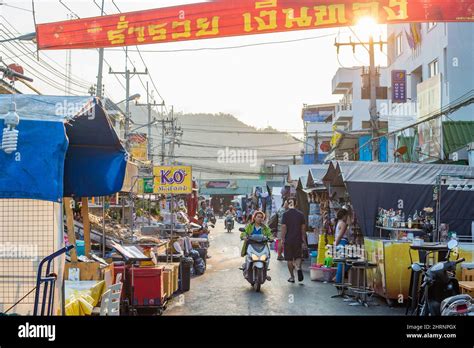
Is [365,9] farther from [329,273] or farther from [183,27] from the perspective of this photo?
[329,273]

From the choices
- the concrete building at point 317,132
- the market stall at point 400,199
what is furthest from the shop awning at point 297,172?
the concrete building at point 317,132

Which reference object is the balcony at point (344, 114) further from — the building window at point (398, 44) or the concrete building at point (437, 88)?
the concrete building at point (437, 88)

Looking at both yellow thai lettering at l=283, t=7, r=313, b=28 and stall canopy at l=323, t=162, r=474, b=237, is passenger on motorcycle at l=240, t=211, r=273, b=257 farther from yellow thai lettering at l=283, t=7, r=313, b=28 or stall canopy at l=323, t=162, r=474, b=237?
yellow thai lettering at l=283, t=7, r=313, b=28

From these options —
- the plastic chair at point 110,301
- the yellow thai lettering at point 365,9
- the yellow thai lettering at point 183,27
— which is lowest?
the plastic chair at point 110,301

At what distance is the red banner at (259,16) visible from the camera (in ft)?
20.5

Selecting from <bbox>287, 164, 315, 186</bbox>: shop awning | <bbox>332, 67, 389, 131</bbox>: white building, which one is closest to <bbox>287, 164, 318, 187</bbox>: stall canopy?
<bbox>287, 164, 315, 186</bbox>: shop awning

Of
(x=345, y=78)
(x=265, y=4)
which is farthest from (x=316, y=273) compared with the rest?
(x=345, y=78)

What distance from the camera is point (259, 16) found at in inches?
249

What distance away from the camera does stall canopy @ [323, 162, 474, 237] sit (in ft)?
34.7

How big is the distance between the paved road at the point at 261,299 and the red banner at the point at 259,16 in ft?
13.0

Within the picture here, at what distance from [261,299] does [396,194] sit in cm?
362

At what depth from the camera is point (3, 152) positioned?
3693 millimetres

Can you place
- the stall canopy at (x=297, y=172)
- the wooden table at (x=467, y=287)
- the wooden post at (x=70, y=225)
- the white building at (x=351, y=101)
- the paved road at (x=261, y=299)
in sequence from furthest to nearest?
1. the white building at (x=351, y=101)
2. the stall canopy at (x=297, y=172)
3. the paved road at (x=261, y=299)
4. the wooden table at (x=467, y=287)
5. the wooden post at (x=70, y=225)
